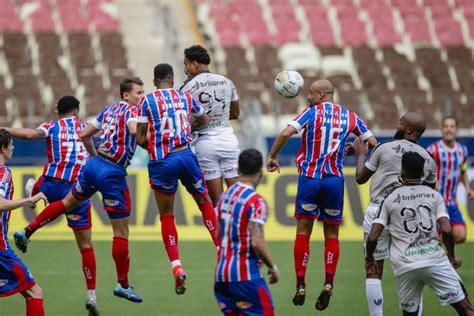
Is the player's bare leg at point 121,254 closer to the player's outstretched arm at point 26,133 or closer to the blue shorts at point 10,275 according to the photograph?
the player's outstretched arm at point 26,133

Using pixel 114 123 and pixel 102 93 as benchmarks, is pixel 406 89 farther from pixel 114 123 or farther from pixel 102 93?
pixel 114 123

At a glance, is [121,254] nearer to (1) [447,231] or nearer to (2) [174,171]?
(2) [174,171]

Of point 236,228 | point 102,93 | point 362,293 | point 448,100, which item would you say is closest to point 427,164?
point 236,228

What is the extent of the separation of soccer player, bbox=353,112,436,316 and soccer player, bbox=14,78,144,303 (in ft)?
8.41

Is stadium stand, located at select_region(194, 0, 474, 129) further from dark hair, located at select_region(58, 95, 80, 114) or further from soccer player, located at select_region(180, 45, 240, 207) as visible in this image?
dark hair, located at select_region(58, 95, 80, 114)

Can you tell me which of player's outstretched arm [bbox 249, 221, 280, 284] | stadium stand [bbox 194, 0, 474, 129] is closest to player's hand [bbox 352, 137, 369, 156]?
player's outstretched arm [bbox 249, 221, 280, 284]

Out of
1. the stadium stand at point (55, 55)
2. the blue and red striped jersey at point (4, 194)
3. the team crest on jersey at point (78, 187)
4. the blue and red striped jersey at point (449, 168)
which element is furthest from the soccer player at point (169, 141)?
the stadium stand at point (55, 55)

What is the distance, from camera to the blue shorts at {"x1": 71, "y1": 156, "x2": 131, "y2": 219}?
10688 millimetres

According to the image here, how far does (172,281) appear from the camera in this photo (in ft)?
44.4

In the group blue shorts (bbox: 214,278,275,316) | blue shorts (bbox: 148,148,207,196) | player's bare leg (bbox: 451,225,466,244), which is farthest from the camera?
player's bare leg (bbox: 451,225,466,244)

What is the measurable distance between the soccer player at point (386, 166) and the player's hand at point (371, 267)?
0.12ft

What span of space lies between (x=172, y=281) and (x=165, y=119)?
3888 millimetres

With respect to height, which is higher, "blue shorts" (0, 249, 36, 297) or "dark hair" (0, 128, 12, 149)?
"dark hair" (0, 128, 12, 149)

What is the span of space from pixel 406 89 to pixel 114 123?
649 inches
